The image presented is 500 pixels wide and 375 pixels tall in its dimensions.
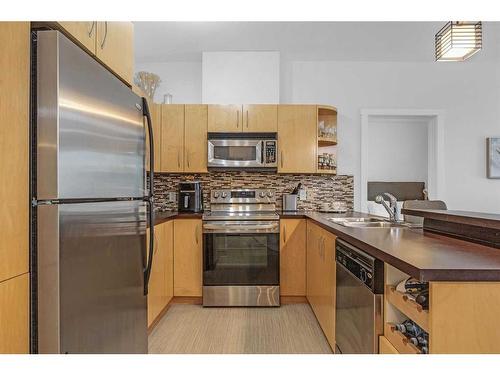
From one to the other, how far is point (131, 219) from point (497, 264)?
1472 millimetres

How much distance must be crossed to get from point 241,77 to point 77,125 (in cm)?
276

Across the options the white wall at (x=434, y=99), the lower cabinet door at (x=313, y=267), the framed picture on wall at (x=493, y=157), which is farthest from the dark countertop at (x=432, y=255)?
the framed picture on wall at (x=493, y=157)

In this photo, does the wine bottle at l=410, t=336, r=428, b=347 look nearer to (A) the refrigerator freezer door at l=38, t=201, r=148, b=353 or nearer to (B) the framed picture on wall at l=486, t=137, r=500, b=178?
(A) the refrigerator freezer door at l=38, t=201, r=148, b=353

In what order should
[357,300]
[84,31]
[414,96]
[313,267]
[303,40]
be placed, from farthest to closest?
[414,96], [303,40], [313,267], [357,300], [84,31]

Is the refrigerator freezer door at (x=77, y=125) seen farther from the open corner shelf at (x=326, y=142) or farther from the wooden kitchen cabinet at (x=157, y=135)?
the open corner shelf at (x=326, y=142)

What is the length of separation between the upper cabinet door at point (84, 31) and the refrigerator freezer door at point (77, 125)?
0.22 ft

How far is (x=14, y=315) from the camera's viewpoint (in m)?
1.05

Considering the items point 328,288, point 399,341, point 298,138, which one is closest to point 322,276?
point 328,288

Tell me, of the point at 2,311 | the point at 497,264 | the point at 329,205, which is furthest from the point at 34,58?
the point at 329,205

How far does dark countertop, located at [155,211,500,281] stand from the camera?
3.18 ft

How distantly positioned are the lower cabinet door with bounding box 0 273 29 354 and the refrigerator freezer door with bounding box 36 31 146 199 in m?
0.28

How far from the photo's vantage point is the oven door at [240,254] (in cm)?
328

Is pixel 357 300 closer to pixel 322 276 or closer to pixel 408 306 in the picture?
pixel 408 306
